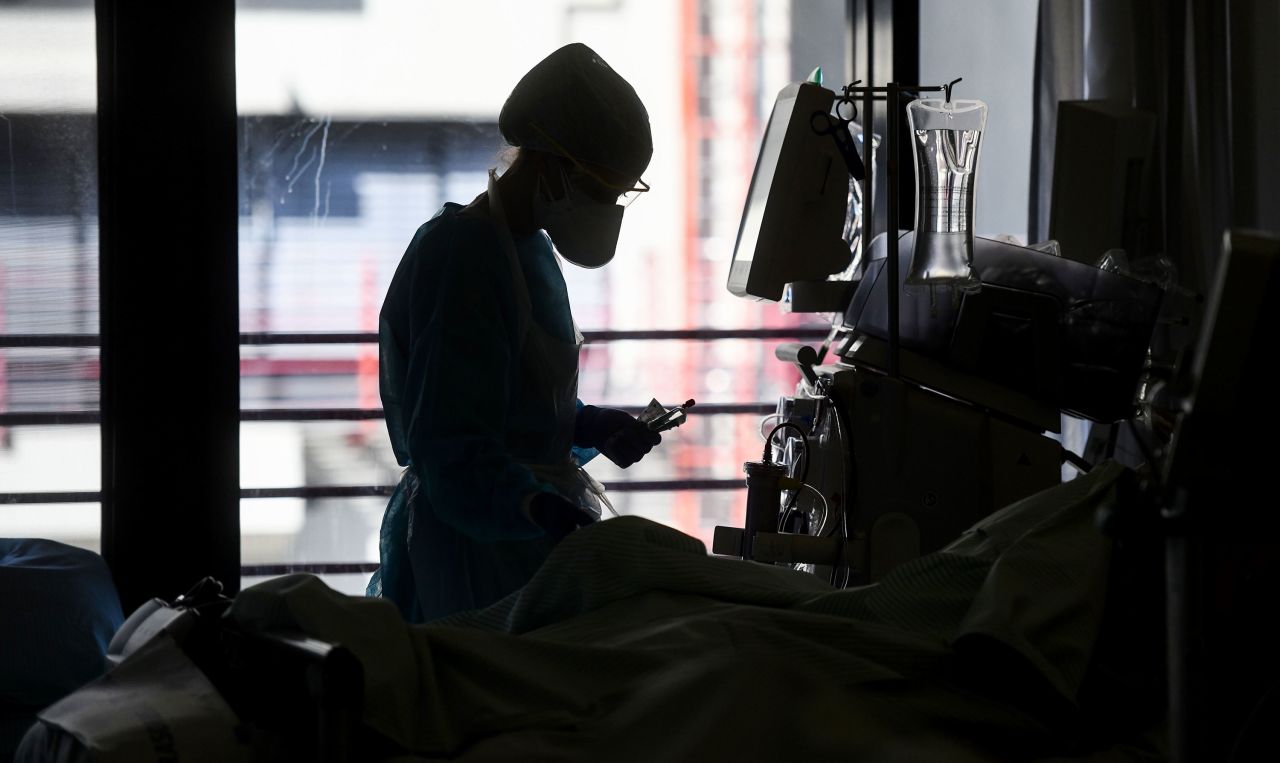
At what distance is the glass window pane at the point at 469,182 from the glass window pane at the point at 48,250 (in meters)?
0.32

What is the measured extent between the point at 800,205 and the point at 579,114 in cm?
44

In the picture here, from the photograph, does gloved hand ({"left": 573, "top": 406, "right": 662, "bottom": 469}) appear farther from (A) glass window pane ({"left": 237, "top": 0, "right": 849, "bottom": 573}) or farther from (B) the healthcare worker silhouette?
(A) glass window pane ({"left": 237, "top": 0, "right": 849, "bottom": 573})

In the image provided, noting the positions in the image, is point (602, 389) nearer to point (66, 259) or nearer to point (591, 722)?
point (66, 259)

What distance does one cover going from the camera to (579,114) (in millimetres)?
1697

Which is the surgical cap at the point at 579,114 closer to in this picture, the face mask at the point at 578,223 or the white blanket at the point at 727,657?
the face mask at the point at 578,223

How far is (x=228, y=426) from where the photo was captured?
8.03 feet

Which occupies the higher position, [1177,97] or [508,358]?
[1177,97]

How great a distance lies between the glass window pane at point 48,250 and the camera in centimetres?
239

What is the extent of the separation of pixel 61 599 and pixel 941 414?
1615mm

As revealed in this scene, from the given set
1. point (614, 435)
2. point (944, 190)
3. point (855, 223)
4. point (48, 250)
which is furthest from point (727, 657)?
point (48, 250)

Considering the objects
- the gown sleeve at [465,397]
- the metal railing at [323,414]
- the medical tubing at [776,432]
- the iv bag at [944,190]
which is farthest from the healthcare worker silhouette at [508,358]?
the metal railing at [323,414]

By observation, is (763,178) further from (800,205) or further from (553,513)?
(553,513)

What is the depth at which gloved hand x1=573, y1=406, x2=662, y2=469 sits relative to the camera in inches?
69.9

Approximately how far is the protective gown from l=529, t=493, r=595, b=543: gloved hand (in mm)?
20
